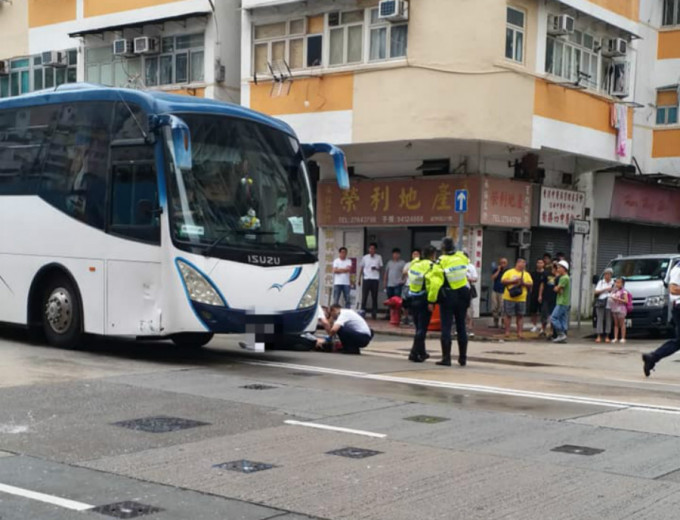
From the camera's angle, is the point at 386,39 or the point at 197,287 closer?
the point at 197,287

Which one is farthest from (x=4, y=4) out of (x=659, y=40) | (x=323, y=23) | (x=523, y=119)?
(x=659, y=40)

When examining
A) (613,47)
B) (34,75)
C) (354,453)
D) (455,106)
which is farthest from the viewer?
(34,75)

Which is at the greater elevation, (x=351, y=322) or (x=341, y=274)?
(x=341, y=274)

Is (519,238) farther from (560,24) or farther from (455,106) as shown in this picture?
(560,24)

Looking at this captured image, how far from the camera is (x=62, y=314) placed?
1301 cm

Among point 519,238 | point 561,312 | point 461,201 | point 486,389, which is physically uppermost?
point 461,201

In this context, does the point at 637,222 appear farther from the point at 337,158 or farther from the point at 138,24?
the point at 337,158

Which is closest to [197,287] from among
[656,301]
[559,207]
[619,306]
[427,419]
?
[427,419]

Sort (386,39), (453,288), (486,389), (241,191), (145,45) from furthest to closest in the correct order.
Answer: (145,45) → (386,39) → (453,288) → (241,191) → (486,389)

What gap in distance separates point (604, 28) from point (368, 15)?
269 inches

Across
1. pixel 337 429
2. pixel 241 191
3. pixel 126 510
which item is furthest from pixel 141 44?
pixel 126 510

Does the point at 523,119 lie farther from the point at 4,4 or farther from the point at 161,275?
the point at 4,4

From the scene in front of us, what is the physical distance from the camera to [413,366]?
13414 millimetres

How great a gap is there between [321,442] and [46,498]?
2418 mm
